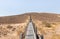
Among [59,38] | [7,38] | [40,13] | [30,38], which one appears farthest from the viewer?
[40,13]

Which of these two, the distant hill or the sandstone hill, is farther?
the distant hill

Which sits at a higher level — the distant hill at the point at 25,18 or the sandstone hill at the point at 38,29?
the sandstone hill at the point at 38,29

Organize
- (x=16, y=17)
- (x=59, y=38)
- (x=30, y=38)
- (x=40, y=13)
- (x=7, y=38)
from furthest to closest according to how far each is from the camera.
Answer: (x=40, y=13)
(x=16, y=17)
(x=7, y=38)
(x=59, y=38)
(x=30, y=38)

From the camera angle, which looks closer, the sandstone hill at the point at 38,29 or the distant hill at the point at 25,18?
the sandstone hill at the point at 38,29

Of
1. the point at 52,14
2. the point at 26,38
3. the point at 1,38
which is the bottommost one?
the point at 52,14

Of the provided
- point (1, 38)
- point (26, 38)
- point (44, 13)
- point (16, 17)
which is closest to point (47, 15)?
point (44, 13)

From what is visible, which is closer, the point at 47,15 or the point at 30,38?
the point at 30,38

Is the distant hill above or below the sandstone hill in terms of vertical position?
below

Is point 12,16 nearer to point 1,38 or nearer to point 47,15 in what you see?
point 47,15

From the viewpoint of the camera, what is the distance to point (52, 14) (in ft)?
385

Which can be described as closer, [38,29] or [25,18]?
[38,29]

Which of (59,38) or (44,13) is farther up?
(59,38)

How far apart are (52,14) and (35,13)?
10273mm

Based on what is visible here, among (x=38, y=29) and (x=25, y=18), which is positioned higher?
(x=38, y=29)
